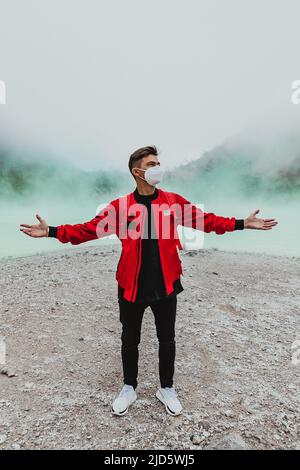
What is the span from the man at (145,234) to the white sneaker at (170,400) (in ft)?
0.16

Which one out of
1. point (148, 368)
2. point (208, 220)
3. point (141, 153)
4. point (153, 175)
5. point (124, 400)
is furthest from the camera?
point (148, 368)

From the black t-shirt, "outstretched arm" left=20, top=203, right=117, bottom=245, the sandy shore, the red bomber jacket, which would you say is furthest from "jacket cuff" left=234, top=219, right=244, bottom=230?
the sandy shore

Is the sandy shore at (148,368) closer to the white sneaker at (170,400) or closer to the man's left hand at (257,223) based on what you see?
the white sneaker at (170,400)

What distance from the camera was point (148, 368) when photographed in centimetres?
439

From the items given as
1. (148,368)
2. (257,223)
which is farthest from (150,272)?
(148,368)

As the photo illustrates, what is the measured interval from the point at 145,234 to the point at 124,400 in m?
1.77

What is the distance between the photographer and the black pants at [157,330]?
10.7 feet

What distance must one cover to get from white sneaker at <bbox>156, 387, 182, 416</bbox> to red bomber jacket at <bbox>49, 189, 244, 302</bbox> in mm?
1223

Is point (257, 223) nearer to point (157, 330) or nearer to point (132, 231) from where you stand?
point (132, 231)

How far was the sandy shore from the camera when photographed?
10.6ft

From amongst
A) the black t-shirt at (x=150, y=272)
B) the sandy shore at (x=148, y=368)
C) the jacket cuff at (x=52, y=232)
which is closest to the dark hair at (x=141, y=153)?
the black t-shirt at (x=150, y=272)

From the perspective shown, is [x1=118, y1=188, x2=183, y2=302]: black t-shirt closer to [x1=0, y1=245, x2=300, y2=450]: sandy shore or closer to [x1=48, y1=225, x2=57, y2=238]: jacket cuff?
[x1=48, y1=225, x2=57, y2=238]: jacket cuff
